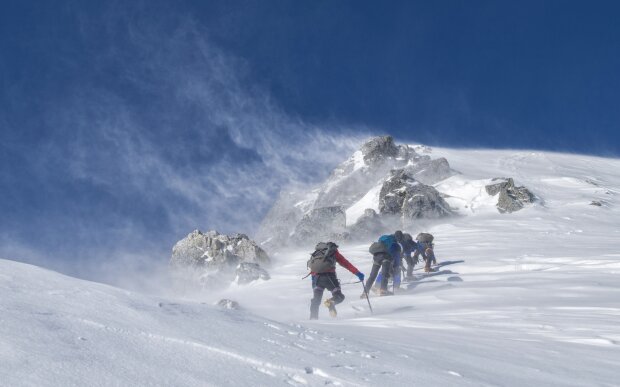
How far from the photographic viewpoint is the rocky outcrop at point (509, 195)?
32875 mm

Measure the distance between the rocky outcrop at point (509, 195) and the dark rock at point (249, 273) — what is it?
15.1 metres

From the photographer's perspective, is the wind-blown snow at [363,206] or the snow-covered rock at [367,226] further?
the wind-blown snow at [363,206]

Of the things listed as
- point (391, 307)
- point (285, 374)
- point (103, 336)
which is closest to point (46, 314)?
point (103, 336)

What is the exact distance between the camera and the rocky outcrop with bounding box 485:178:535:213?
32875mm

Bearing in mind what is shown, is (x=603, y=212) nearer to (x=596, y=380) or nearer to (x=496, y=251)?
(x=496, y=251)

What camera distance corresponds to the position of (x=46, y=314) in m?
5.01

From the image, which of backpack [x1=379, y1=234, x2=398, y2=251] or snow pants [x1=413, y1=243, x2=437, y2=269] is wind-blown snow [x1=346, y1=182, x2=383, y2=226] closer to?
snow pants [x1=413, y1=243, x2=437, y2=269]

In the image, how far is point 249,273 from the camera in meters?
24.3

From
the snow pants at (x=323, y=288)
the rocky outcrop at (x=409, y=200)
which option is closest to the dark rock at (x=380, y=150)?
the rocky outcrop at (x=409, y=200)

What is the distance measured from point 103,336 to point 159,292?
26.5m

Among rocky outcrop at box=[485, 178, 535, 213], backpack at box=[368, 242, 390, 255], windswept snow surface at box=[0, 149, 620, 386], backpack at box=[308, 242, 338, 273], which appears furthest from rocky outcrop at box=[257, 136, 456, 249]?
backpack at box=[308, 242, 338, 273]

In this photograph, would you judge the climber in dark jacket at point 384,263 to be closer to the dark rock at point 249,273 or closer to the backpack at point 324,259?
the backpack at point 324,259

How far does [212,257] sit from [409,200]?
1123 cm

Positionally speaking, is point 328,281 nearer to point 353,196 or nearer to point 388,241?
point 388,241
